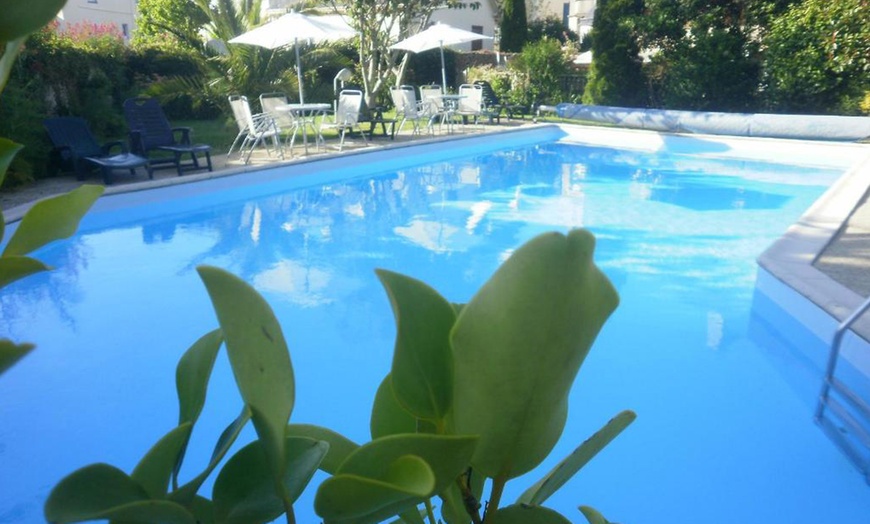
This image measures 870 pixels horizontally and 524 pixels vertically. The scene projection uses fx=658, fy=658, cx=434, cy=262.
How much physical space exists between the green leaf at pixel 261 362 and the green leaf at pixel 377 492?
45 mm

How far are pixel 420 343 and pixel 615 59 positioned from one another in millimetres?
18557

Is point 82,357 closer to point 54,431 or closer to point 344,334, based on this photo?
point 54,431

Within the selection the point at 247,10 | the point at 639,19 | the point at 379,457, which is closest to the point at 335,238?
the point at 379,457

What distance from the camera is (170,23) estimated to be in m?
21.1

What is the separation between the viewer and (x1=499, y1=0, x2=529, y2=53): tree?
25.8 metres

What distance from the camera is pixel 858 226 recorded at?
6754 millimetres

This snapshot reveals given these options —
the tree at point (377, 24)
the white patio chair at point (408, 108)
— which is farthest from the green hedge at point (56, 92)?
the white patio chair at point (408, 108)

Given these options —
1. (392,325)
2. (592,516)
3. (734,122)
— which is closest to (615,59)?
(734,122)

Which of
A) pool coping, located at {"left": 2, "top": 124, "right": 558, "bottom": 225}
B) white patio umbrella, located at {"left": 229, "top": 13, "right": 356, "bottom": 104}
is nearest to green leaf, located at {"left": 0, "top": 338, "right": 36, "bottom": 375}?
pool coping, located at {"left": 2, "top": 124, "right": 558, "bottom": 225}

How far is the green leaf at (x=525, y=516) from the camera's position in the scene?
0.53 meters

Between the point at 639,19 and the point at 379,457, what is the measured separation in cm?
1805

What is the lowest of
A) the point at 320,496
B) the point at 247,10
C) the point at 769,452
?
the point at 769,452

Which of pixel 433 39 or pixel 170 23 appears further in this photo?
pixel 170 23

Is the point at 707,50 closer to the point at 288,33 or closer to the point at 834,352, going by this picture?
the point at 288,33
